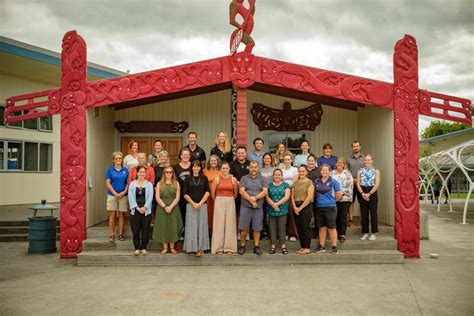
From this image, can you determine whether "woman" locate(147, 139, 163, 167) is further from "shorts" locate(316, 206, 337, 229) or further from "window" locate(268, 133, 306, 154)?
"window" locate(268, 133, 306, 154)

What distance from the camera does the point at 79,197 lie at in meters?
7.63

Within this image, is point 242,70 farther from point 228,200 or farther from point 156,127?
point 156,127

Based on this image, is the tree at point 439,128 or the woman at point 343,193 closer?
the woman at point 343,193

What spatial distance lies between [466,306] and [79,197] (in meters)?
5.98

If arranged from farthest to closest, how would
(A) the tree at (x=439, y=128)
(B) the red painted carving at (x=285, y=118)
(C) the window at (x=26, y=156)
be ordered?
(A) the tree at (x=439, y=128)
(C) the window at (x=26, y=156)
(B) the red painted carving at (x=285, y=118)

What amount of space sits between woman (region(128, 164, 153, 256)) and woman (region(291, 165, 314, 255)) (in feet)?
7.57

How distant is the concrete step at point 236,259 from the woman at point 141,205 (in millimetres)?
215

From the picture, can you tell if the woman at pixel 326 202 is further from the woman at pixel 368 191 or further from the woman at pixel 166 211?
the woman at pixel 166 211

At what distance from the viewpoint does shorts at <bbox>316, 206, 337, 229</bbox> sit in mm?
7094

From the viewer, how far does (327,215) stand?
7.11 meters

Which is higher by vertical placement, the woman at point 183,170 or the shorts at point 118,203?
the woman at point 183,170

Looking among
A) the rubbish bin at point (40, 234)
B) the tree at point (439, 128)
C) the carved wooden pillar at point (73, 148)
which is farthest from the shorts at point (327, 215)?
the tree at point (439, 128)

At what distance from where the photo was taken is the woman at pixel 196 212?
22.9ft

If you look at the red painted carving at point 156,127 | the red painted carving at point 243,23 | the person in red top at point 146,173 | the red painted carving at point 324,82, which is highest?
the red painted carving at point 243,23
